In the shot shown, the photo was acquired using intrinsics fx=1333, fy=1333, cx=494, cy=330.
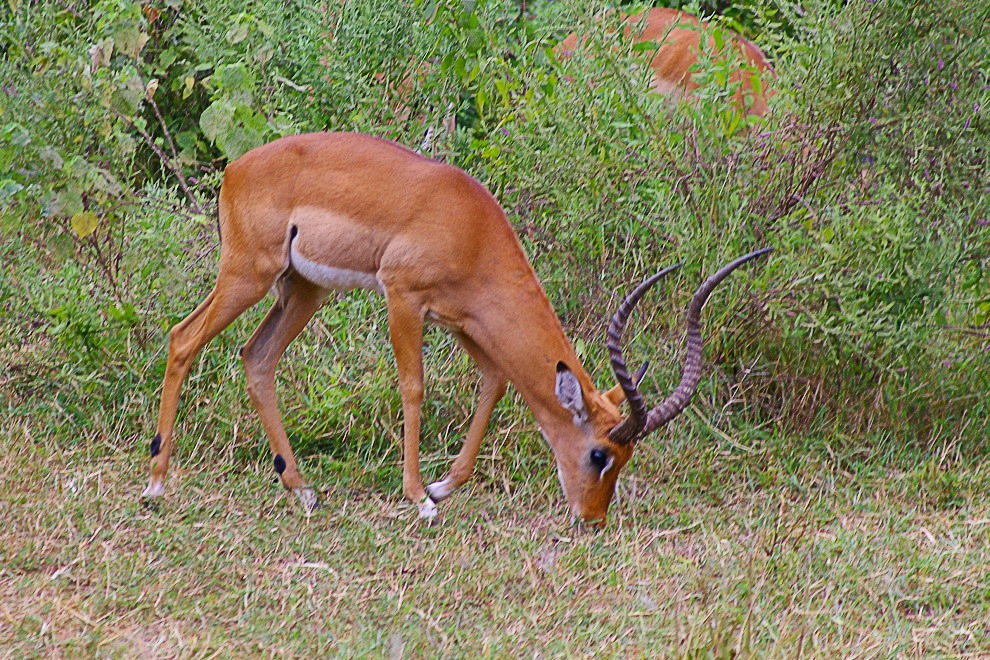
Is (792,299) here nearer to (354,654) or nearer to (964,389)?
(964,389)

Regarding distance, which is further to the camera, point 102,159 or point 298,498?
point 102,159

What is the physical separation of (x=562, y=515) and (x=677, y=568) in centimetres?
69

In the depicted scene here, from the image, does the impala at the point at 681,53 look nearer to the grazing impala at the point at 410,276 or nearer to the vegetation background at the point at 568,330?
the vegetation background at the point at 568,330

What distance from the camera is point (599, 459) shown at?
5.03 m

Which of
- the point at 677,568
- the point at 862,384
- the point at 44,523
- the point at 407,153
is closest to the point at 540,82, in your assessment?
the point at 407,153

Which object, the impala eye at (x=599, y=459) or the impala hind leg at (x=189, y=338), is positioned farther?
the impala hind leg at (x=189, y=338)

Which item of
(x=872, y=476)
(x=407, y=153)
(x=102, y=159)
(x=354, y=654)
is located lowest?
(x=872, y=476)

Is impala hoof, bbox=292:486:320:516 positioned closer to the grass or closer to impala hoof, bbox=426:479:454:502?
the grass

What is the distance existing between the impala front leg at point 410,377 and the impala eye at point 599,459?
65cm

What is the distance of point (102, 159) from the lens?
6258mm

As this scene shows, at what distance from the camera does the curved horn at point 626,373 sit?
4703 millimetres

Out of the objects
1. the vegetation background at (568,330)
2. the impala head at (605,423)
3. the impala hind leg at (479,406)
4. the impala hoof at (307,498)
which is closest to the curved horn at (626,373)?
the impala head at (605,423)

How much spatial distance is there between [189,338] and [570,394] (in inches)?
61.8

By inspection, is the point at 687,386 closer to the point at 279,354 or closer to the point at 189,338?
the point at 279,354
